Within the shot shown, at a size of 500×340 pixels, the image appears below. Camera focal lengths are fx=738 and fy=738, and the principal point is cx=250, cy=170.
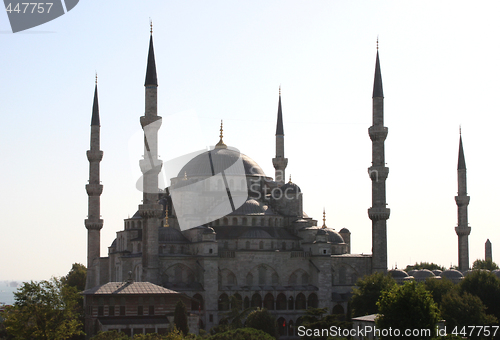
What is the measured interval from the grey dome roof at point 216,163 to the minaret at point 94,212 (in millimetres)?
5497

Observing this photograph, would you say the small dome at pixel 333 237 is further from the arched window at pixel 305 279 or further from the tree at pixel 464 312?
the tree at pixel 464 312

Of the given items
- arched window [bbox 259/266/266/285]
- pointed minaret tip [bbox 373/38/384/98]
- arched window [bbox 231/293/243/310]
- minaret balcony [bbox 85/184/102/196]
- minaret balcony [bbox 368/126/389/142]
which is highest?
pointed minaret tip [bbox 373/38/384/98]

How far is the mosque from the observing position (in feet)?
134

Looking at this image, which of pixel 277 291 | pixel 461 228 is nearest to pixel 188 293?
pixel 277 291

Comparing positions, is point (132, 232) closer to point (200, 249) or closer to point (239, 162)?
point (200, 249)

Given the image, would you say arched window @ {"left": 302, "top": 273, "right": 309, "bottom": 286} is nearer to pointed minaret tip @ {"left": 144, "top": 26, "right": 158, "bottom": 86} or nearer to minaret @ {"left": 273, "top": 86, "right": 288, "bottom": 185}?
minaret @ {"left": 273, "top": 86, "right": 288, "bottom": 185}

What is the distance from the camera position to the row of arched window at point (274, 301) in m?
40.8

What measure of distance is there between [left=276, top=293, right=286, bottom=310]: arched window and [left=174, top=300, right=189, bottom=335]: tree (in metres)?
10.7

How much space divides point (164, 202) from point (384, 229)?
13788mm

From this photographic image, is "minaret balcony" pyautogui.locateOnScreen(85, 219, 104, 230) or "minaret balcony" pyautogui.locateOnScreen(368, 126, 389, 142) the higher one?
"minaret balcony" pyautogui.locateOnScreen(368, 126, 389, 142)

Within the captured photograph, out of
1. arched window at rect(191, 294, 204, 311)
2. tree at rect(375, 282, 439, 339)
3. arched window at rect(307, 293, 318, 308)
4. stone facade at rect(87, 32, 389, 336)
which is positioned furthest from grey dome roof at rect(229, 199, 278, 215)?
tree at rect(375, 282, 439, 339)

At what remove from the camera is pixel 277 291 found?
41844mm

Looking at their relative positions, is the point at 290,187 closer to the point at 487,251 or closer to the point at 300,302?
the point at 300,302

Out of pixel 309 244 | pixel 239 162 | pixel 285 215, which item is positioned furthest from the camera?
pixel 239 162
